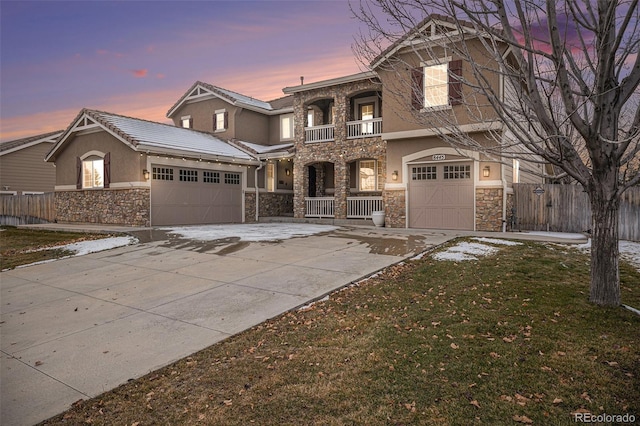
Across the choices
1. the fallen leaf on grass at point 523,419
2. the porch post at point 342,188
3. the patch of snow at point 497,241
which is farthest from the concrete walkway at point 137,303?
the porch post at point 342,188

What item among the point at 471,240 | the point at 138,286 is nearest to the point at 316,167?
the point at 471,240

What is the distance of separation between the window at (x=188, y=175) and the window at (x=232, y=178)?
1.86m

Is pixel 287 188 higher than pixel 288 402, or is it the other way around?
pixel 287 188

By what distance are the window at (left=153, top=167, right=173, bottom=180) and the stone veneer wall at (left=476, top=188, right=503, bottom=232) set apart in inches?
546

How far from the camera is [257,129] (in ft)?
79.1

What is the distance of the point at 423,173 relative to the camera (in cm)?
1534

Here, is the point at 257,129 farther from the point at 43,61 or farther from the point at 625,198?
the point at 625,198

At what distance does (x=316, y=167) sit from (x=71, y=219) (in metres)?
13.8

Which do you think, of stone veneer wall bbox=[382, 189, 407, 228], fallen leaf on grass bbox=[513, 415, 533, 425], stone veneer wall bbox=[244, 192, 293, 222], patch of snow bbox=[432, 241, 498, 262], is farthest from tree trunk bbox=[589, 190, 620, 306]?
stone veneer wall bbox=[244, 192, 293, 222]

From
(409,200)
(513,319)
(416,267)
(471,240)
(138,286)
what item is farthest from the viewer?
(409,200)

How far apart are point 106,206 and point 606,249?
1960 centimetres

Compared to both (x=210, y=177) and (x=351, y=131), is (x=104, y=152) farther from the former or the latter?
(x=351, y=131)

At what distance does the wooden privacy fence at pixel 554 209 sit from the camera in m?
13.6

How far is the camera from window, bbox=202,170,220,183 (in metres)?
19.0
